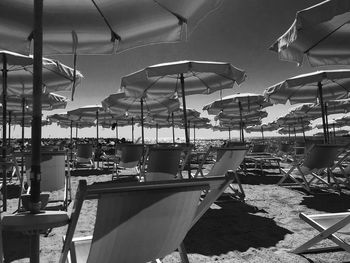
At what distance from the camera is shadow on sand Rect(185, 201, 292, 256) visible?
9.77 ft

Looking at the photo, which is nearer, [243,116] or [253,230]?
[253,230]

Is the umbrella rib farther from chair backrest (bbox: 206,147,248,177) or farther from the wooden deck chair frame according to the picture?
chair backrest (bbox: 206,147,248,177)

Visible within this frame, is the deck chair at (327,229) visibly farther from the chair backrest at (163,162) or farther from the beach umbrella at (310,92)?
the beach umbrella at (310,92)

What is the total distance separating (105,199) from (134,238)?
302mm

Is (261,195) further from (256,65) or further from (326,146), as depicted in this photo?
(256,65)

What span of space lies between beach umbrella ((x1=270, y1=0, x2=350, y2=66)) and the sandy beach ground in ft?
7.23

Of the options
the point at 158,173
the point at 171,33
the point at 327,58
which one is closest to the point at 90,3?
the point at 171,33

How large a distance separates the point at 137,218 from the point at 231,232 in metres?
2.37

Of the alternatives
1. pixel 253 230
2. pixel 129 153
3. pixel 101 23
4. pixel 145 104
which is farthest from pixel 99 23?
pixel 145 104

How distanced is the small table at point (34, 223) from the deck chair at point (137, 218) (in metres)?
0.11

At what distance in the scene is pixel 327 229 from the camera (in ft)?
7.65

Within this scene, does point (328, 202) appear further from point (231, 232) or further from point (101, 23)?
point (101, 23)

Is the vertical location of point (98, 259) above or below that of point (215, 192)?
below

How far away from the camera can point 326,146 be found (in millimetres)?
5434
